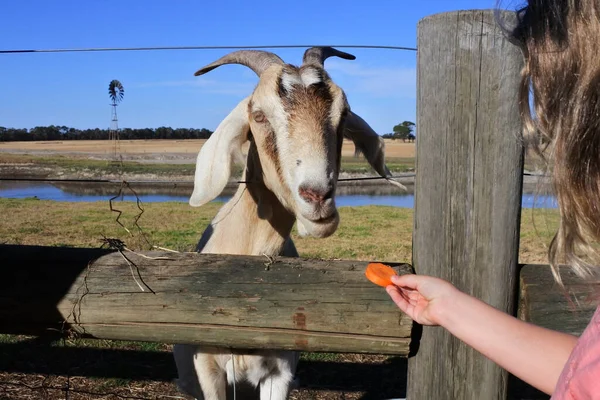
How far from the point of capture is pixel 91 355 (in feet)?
18.4

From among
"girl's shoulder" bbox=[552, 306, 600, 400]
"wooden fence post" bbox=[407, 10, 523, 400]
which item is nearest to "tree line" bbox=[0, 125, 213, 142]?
"wooden fence post" bbox=[407, 10, 523, 400]

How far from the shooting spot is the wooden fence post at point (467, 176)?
2.17 meters

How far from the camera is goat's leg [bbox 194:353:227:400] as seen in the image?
10.5ft

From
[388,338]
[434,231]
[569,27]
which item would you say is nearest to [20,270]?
[388,338]

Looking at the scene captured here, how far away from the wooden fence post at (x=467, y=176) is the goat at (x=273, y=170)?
0.54 metres

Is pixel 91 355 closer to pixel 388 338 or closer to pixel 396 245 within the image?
pixel 388 338

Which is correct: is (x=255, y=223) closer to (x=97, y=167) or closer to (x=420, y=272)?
(x=420, y=272)

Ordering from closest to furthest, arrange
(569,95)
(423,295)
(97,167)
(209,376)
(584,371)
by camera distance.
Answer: (584,371) < (569,95) < (423,295) < (209,376) < (97,167)

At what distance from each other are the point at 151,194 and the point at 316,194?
65.4ft

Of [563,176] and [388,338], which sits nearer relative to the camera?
[563,176]

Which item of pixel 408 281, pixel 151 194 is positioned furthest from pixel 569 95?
pixel 151 194

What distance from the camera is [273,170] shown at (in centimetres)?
292

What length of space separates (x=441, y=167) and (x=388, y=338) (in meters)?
0.67

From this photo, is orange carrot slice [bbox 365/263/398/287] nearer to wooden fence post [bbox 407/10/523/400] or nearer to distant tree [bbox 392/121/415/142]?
wooden fence post [bbox 407/10/523/400]
